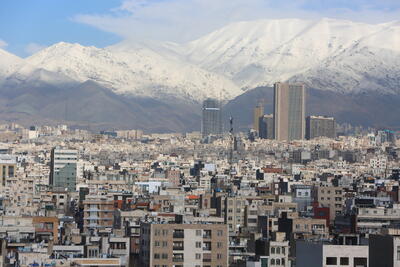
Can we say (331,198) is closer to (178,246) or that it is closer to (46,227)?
(46,227)

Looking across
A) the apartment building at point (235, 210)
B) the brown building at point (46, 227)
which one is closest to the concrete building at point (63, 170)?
the apartment building at point (235, 210)

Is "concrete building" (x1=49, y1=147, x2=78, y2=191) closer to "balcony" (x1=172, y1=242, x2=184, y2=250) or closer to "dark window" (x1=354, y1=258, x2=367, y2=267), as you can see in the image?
"balcony" (x1=172, y1=242, x2=184, y2=250)

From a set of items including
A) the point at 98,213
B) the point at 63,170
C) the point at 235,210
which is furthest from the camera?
the point at 63,170

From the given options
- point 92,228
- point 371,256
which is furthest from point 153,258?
point 92,228

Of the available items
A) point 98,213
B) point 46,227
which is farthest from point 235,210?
point 46,227

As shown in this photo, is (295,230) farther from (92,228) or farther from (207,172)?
(207,172)

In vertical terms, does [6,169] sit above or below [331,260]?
above

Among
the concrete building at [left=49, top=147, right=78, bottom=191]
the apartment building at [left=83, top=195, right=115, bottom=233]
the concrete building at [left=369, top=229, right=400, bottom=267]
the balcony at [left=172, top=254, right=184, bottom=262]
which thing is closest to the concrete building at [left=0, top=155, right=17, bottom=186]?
the concrete building at [left=49, top=147, right=78, bottom=191]
